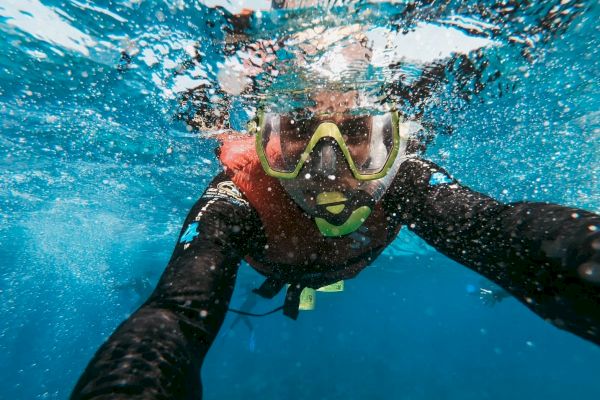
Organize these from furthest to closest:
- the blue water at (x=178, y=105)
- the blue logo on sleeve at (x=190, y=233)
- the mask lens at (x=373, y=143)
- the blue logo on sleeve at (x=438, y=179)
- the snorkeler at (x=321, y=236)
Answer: the blue water at (x=178, y=105) < the mask lens at (x=373, y=143) < the blue logo on sleeve at (x=438, y=179) < the blue logo on sleeve at (x=190, y=233) < the snorkeler at (x=321, y=236)

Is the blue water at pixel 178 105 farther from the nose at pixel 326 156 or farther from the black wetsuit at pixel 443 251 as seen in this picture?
the black wetsuit at pixel 443 251

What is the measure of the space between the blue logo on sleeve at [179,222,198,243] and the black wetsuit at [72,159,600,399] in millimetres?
12

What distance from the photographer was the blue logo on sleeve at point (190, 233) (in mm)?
2602

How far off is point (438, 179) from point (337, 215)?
3.50ft

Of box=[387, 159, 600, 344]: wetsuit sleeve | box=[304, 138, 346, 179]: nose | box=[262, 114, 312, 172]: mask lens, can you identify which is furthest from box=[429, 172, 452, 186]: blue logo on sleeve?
box=[262, 114, 312, 172]: mask lens

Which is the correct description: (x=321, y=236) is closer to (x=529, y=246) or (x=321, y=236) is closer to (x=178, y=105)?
(x=529, y=246)

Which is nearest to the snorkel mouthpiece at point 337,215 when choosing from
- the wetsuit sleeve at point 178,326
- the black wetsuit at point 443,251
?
the black wetsuit at point 443,251

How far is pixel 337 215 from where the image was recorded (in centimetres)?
331

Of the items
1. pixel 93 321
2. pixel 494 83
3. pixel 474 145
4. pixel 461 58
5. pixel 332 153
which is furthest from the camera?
pixel 93 321

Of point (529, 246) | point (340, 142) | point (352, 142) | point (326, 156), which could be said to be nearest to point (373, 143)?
point (352, 142)

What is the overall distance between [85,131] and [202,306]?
993 centimetres

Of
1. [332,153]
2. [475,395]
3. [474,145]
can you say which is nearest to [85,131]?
[332,153]

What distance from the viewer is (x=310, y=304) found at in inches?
253

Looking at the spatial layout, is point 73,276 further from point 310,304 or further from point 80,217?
point 310,304
